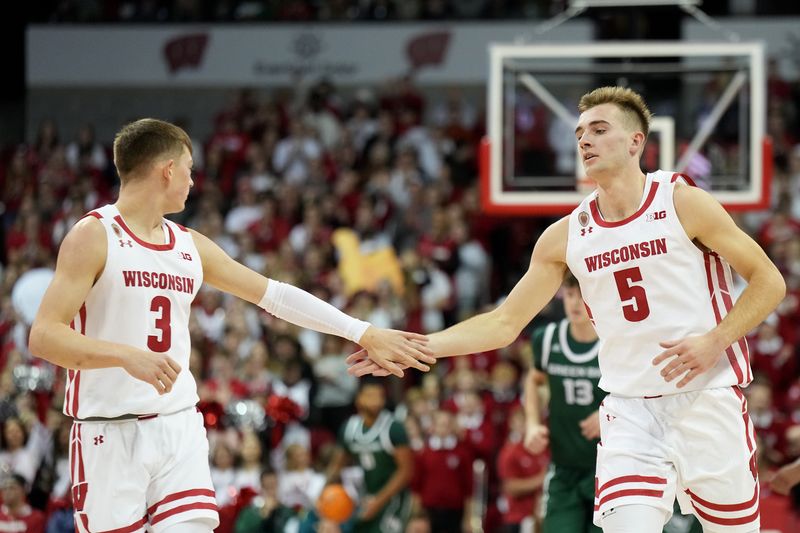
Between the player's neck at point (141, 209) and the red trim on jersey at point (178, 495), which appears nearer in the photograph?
the red trim on jersey at point (178, 495)

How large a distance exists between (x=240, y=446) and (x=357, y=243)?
189 inches

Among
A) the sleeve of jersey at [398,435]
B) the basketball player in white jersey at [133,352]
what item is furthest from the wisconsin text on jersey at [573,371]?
the sleeve of jersey at [398,435]

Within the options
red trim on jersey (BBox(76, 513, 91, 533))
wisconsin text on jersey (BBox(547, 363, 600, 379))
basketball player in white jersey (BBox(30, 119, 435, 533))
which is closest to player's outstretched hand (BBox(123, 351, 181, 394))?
basketball player in white jersey (BBox(30, 119, 435, 533))

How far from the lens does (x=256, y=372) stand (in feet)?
45.4

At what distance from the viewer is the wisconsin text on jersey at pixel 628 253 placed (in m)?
5.94

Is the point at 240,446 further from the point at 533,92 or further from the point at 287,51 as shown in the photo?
the point at 287,51

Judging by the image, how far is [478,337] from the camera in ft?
21.6

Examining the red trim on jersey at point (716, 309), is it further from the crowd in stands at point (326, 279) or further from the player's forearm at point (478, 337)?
the crowd in stands at point (326, 279)

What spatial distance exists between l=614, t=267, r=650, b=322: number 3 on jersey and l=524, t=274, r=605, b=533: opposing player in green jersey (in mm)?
1852

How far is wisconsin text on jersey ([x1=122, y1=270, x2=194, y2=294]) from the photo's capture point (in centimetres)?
590

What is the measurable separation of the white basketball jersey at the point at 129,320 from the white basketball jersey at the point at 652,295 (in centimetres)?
194

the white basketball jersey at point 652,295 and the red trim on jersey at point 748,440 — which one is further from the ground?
the white basketball jersey at point 652,295

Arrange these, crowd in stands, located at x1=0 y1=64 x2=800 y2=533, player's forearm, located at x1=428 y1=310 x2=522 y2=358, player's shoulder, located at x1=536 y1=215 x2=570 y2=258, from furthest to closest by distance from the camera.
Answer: crowd in stands, located at x1=0 y1=64 x2=800 y2=533
player's forearm, located at x1=428 y1=310 x2=522 y2=358
player's shoulder, located at x1=536 y1=215 x2=570 y2=258

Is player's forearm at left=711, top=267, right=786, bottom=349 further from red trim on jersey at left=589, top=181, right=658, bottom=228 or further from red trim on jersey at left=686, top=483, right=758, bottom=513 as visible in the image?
red trim on jersey at left=686, top=483, right=758, bottom=513
